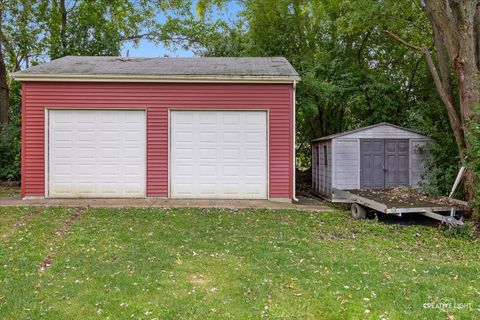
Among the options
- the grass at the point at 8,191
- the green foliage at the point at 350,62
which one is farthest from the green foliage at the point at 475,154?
the grass at the point at 8,191

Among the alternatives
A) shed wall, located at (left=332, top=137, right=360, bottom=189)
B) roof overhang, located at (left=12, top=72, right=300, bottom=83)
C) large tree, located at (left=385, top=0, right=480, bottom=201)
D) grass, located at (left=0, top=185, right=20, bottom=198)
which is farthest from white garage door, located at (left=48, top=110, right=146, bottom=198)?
large tree, located at (left=385, top=0, right=480, bottom=201)

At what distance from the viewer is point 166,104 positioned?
8969 mm

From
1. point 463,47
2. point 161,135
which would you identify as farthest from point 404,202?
point 161,135

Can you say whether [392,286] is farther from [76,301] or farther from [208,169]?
[208,169]

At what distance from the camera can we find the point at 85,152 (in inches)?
351

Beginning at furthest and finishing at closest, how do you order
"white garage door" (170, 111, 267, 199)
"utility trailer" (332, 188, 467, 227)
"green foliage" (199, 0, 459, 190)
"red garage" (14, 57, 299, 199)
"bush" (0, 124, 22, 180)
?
"bush" (0, 124, 22, 180)
"green foliage" (199, 0, 459, 190)
"white garage door" (170, 111, 267, 199)
"red garage" (14, 57, 299, 199)
"utility trailer" (332, 188, 467, 227)

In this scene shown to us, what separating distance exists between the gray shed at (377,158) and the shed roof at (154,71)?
8.43ft

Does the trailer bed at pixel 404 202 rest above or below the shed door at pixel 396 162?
below

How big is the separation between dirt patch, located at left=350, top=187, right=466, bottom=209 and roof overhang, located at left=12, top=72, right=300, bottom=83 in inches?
132

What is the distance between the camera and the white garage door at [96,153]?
8.88 meters

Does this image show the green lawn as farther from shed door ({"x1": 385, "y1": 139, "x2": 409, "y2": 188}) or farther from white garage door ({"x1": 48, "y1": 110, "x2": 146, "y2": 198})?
shed door ({"x1": 385, "y1": 139, "x2": 409, "y2": 188})

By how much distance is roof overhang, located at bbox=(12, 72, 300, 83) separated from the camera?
8672 mm

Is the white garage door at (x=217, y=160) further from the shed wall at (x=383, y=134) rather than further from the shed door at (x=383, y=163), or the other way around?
the shed door at (x=383, y=163)

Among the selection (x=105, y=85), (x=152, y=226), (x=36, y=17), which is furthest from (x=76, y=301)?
(x=36, y=17)
